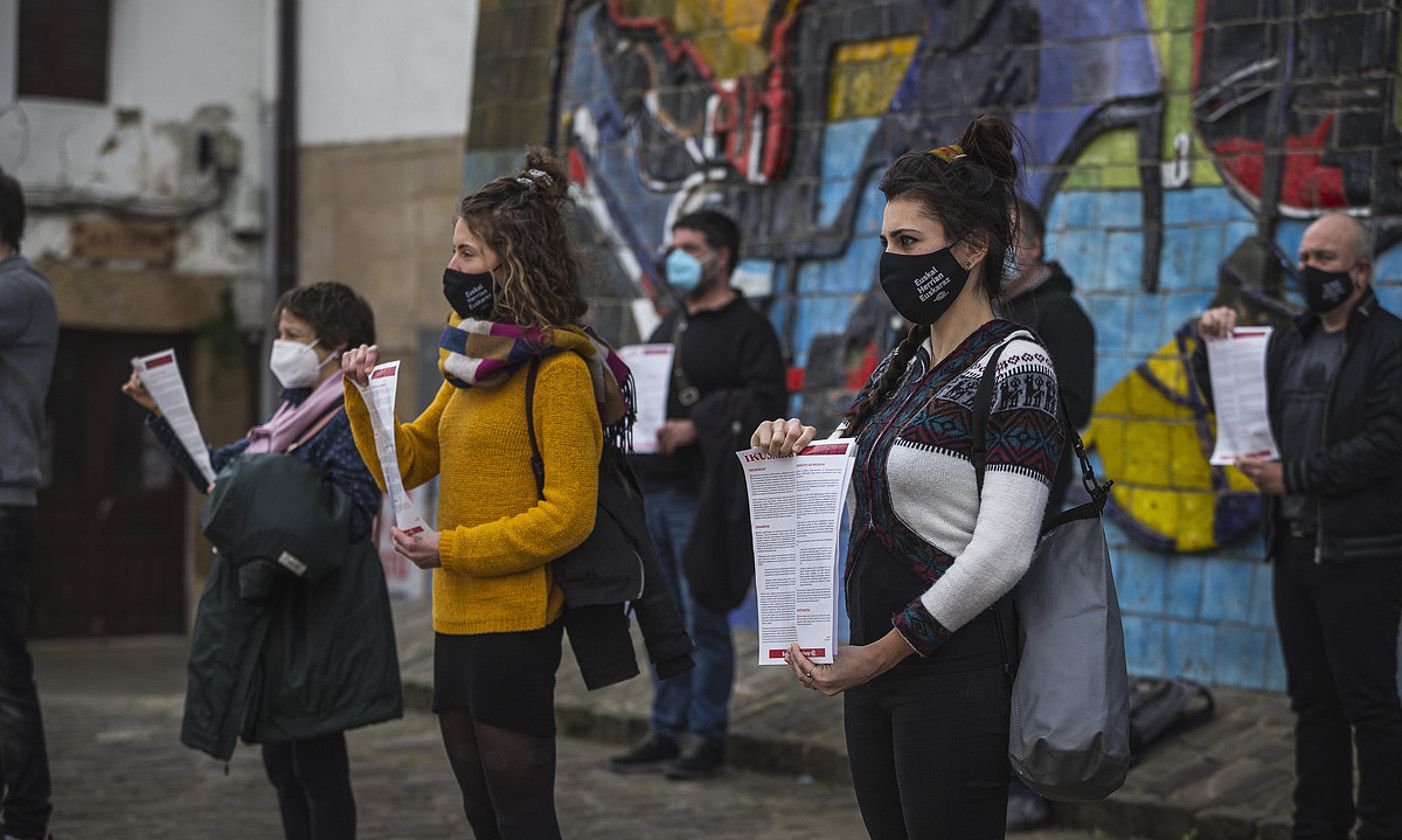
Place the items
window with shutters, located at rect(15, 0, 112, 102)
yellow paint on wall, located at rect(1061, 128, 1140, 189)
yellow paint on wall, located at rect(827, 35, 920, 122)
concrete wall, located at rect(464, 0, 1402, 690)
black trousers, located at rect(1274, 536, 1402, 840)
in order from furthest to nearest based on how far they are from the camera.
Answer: window with shutters, located at rect(15, 0, 112, 102), yellow paint on wall, located at rect(827, 35, 920, 122), yellow paint on wall, located at rect(1061, 128, 1140, 189), concrete wall, located at rect(464, 0, 1402, 690), black trousers, located at rect(1274, 536, 1402, 840)

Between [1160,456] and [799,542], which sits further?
[1160,456]

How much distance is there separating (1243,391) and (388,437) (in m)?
2.99

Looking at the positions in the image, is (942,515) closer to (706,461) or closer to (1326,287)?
(1326,287)

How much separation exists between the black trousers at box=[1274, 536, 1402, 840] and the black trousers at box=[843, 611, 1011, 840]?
2574mm

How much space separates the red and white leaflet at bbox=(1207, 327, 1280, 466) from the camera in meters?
5.79

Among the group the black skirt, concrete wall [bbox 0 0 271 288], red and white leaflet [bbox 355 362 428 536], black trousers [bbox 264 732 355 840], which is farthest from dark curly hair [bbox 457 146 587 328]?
concrete wall [bbox 0 0 271 288]

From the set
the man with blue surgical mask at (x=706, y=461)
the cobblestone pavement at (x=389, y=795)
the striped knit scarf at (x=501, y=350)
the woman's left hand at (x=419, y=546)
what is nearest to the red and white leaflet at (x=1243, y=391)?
the cobblestone pavement at (x=389, y=795)

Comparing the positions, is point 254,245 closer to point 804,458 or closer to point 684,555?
point 684,555

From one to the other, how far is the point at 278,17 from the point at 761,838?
35.6 feet

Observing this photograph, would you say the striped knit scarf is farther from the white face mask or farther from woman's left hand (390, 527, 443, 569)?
the white face mask

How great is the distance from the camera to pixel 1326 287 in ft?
18.8

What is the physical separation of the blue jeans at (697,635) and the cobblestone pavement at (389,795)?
29cm

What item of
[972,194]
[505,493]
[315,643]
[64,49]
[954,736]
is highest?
[64,49]

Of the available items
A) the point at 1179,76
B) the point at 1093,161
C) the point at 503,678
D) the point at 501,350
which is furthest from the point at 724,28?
the point at 503,678
